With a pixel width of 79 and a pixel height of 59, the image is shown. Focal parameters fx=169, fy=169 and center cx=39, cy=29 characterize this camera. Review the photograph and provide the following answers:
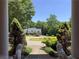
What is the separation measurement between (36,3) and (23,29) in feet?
3.66

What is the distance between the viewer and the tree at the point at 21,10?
6387 millimetres

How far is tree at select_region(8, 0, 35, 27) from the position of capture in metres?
6.39

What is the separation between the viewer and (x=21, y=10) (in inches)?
256

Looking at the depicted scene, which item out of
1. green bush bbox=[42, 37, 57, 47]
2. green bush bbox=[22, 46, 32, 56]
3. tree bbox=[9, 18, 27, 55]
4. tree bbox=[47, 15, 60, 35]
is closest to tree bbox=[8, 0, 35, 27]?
tree bbox=[9, 18, 27, 55]

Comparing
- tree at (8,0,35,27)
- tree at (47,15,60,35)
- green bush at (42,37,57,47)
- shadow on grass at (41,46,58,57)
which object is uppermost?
tree at (8,0,35,27)

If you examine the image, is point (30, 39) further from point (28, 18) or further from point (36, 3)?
point (36, 3)

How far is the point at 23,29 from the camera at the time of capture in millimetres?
6387
